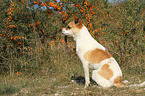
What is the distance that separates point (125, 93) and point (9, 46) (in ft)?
15.1

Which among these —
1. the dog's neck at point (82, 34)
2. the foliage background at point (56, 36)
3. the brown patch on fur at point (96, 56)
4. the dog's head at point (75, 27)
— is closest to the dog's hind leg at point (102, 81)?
the brown patch on fur at point (96, 56)

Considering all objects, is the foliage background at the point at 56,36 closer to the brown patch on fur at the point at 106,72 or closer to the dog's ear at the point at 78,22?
the brown patch on fur at the point at 106,72

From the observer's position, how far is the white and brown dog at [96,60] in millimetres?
4188

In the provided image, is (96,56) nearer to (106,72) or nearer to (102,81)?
(106,72)

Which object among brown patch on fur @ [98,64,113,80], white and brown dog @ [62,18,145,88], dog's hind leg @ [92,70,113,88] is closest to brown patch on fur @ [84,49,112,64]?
white and brown dog @ [62,18,145,88]

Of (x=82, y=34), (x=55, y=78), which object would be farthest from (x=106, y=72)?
(x=55, y=78)

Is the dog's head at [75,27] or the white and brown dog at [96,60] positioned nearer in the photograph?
the white and brown dog at [96,60]

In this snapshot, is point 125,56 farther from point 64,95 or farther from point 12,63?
point 12,63

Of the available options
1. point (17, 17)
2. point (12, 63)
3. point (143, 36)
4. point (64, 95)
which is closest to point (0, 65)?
point (12, 63)

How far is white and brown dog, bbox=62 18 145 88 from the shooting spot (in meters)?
4.19

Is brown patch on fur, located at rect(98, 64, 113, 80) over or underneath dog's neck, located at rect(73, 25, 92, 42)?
underneath

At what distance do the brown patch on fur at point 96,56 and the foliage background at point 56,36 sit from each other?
1628 millimetres

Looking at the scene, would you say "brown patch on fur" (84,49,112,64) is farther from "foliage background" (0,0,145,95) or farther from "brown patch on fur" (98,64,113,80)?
"foliage background" (0,0,145,95)

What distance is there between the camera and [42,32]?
7.16 metres
